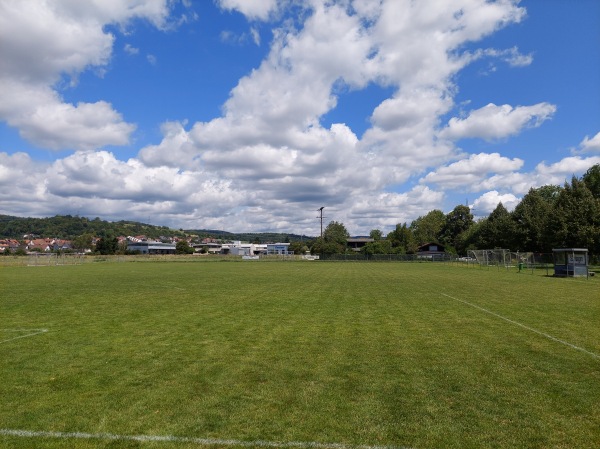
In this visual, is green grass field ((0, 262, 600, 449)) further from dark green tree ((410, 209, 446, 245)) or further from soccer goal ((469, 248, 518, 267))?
dark green tree ((410, 209, 446, 245))

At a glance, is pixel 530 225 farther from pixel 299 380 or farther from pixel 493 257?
pixel 299 380

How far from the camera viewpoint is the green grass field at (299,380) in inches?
203

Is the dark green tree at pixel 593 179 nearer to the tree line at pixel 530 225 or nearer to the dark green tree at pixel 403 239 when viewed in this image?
the tree line at pixel 530 225

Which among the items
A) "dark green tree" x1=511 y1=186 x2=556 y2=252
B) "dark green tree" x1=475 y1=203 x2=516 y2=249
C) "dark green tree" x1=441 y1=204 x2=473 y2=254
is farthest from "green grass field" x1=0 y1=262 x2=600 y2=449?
"dark green tree" x1=441 y1=204 x2=473 y2=254

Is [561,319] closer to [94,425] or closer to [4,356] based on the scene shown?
[94,425]

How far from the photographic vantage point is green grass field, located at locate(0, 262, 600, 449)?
16.9 ft

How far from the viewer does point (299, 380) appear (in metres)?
7.18

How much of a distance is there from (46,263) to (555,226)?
70.9 m

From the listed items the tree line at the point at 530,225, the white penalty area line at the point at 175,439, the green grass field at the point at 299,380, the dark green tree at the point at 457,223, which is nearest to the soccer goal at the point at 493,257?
the tree line at the point at 530,225

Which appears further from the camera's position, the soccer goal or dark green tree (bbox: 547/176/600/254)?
the soccer goal

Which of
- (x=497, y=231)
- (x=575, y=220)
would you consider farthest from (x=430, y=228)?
(x=575, y=220)

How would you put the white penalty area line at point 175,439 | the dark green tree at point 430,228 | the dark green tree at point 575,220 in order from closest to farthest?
1. the white penalty area line at point 175,439
2. the dark green tree at point 575,220
3. the dark green tree at point 430,228

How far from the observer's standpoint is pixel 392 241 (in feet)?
431

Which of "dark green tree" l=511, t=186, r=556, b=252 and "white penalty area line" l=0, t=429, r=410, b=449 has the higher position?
"dark green tree" l=511, t=186, r=556, b=252
